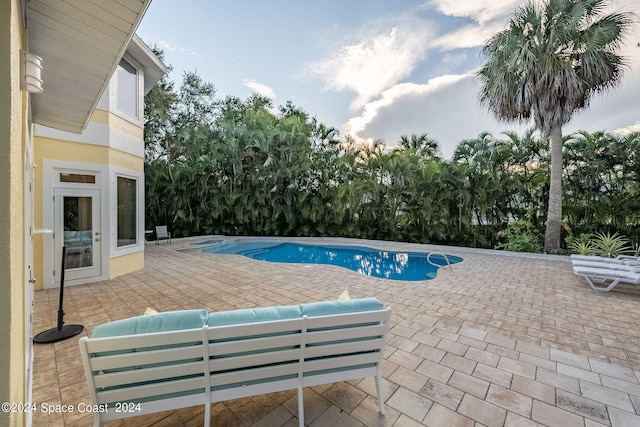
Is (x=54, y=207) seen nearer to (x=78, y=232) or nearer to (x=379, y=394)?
(x=78, y=232)

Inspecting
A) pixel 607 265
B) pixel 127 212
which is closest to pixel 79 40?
pixel 127 212

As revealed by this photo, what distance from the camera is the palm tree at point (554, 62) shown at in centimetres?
869

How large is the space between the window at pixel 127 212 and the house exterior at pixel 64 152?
1.1 inches

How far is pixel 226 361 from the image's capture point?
78.7 inches

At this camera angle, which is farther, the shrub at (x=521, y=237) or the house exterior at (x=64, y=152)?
the shrub at (x=521, y=237)

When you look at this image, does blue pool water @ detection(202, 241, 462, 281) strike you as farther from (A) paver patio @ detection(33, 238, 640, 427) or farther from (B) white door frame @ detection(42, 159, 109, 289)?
(B) white door frame @ detection(42, 159, 109, 289)

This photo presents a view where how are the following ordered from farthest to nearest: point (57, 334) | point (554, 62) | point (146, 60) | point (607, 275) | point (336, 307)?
point (554, 62), point (146, 60), point (607, 275), point (57, 334), point (336, 307)

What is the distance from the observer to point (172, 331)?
189 cm

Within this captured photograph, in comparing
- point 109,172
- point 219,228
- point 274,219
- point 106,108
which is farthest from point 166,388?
point 219,228

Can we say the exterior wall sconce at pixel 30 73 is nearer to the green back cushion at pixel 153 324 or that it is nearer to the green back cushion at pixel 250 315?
the green back cushion at pixel 153 324

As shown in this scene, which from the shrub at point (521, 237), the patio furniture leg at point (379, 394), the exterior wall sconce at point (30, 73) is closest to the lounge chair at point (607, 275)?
the shrub at point (521, 237)

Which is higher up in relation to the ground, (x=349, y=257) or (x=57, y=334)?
(x=57, y=334)

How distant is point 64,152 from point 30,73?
226 inches

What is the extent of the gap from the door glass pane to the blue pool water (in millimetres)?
5233
